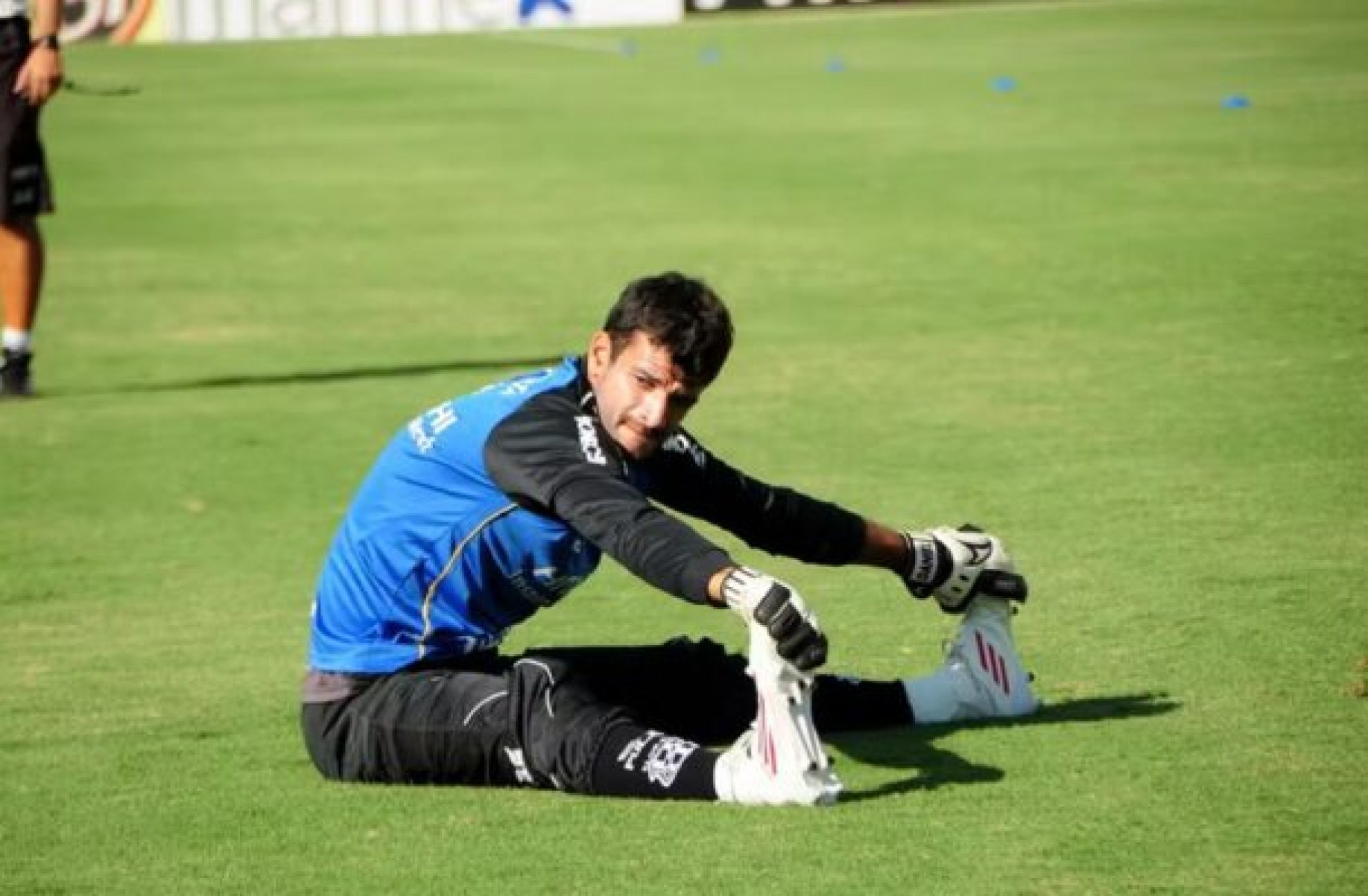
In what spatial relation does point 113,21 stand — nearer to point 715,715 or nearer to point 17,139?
point 17,139

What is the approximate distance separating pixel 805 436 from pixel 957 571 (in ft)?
13.8

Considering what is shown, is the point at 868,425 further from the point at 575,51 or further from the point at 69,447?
the point at 575,51

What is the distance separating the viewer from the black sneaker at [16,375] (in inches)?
500

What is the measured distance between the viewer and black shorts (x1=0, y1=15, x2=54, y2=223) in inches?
482

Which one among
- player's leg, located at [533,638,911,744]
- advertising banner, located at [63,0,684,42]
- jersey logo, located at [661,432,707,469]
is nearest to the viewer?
jersey logo, located at [661,432,707,469]

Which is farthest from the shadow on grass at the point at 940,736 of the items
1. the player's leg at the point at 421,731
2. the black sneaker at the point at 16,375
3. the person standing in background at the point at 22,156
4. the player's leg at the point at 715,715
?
the black sneaker at the point at 16,375

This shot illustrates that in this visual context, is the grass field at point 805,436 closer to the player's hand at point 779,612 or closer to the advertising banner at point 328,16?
the player's hand at point 779,612

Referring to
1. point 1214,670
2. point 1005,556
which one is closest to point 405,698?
point 1005,556

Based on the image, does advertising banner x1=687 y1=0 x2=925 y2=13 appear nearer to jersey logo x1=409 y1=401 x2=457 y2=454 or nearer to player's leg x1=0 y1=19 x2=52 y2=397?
player's leg x1=0 y1=19 x2=52 y2=397

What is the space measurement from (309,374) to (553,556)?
23.8 feet

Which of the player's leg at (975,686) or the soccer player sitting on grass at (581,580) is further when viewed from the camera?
the player's leg at (975,686)

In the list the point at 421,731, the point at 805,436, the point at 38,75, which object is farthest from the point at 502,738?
the point at 38,75

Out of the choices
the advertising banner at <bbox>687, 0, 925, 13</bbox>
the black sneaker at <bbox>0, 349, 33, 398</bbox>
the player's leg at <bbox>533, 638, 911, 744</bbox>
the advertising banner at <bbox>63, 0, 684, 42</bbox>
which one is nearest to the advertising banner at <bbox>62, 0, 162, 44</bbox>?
the advertising banner at <bbox>63, 0, 684, 42</bbox>

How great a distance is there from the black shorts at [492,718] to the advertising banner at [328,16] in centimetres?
3629
